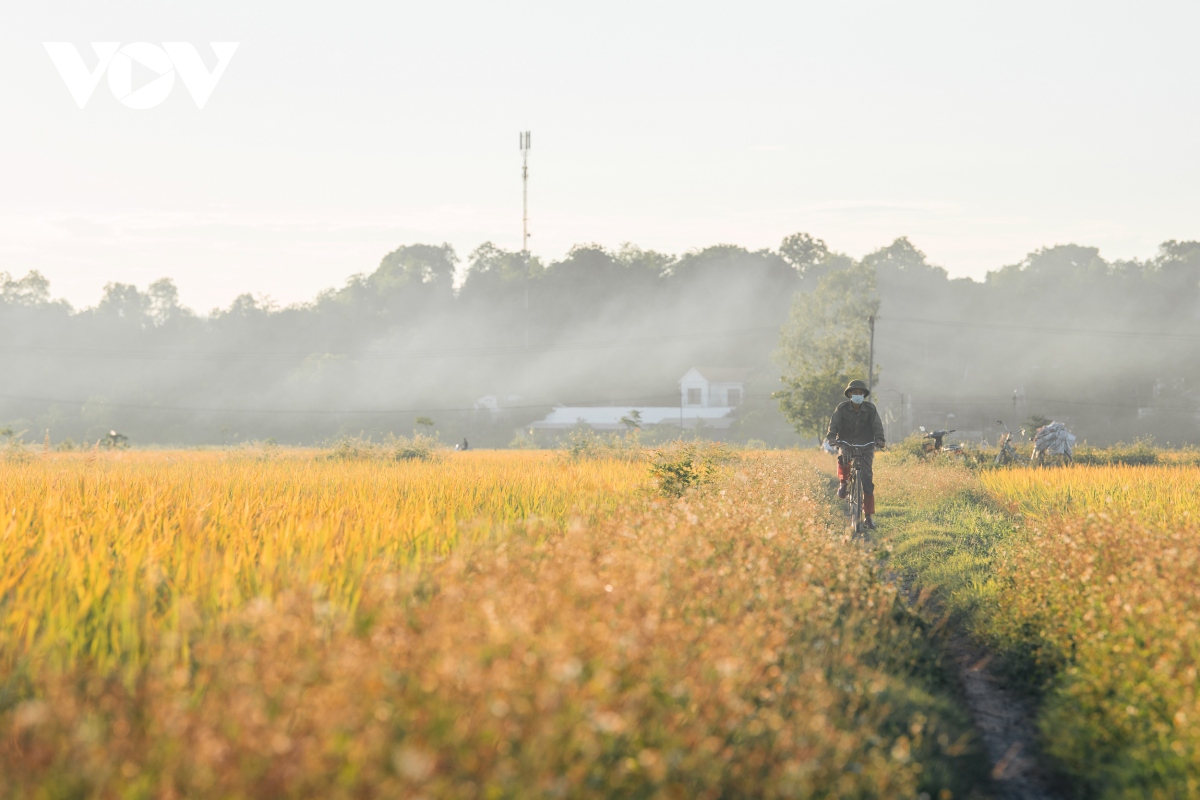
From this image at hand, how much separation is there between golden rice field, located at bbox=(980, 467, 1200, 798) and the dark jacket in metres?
4.13

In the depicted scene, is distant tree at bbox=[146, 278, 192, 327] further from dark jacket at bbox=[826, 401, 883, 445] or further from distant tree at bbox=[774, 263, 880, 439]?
dark jacket at bbox=[826, 401, 883, 445]

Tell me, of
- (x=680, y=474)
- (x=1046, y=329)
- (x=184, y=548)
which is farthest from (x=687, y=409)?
(x=184, y=548)

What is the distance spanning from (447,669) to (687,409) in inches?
3603

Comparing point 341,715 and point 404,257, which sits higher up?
point 404,257

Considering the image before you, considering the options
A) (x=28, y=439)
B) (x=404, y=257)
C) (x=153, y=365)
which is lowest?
(x=28, y=439)

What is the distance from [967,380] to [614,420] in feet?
142

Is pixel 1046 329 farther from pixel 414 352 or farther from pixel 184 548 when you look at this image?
pixel 184 548

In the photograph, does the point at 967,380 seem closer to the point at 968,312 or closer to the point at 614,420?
the point at 968,312

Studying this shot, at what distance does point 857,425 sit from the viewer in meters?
15.9

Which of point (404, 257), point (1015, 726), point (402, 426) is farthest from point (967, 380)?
point (1015, 726)

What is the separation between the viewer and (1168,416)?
268 feet

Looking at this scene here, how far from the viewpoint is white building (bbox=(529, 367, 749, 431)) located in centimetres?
8862

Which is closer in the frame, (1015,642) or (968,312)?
(1015,642)

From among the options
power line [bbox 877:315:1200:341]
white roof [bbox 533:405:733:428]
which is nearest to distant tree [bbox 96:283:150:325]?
white roof [bbox 533:405:733:428]
